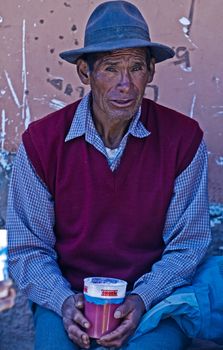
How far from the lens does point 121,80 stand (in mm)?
3586

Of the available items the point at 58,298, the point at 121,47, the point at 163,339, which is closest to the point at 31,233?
the point at 58,298

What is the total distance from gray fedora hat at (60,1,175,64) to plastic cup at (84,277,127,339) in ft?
2.86

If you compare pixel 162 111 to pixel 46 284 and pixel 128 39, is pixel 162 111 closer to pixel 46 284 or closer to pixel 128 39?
pixel 128 39

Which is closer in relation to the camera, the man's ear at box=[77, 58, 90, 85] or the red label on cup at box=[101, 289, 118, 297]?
the red label on cup at box=[101, 289, 118, 297]

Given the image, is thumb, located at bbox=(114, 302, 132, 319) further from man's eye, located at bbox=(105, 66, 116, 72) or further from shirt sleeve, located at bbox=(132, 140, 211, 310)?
man's eye, located at bbox=(105, 66, 116, 72)

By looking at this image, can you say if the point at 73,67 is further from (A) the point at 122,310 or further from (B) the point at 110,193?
(A) the point at 122,310

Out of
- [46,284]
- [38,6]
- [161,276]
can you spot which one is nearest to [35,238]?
[46,284]

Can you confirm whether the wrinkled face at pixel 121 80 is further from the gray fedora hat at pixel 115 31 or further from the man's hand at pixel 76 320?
the man's hand at pixel 76 320

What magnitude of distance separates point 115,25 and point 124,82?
22cm

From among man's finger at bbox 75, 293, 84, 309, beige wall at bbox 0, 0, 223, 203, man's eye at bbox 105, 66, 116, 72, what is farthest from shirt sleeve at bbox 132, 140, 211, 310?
beige wall at bbox 0, 0, 223, 203

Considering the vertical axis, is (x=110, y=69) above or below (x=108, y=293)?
Result: above

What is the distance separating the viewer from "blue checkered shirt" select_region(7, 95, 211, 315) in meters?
3.59

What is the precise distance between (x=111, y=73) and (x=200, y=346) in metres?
1.33

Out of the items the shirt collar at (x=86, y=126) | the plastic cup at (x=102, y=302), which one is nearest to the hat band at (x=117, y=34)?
the shirt collar at (x=86, y=126)
